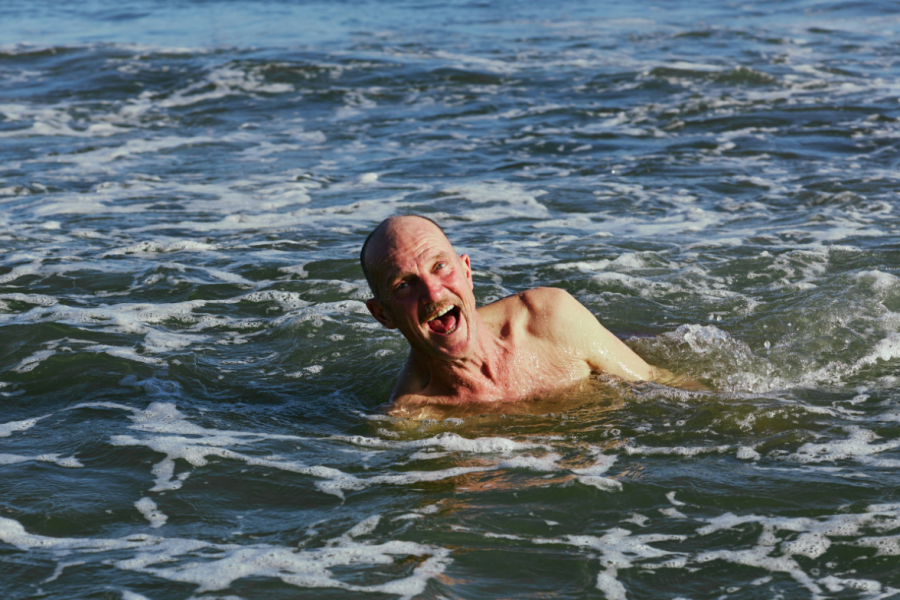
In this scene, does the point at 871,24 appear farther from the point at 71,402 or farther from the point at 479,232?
the point at 71,402

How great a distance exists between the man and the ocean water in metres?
0.17

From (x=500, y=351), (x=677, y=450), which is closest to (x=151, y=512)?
(x=500, y=351)

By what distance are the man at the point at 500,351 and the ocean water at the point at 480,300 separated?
0.57 feet

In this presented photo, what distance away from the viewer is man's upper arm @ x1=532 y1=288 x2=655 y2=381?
531cm

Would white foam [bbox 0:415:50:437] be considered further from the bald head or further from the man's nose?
the man's nose

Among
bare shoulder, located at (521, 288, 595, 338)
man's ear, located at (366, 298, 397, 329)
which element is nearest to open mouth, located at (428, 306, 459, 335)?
man's ear, located at (366, 298, 397, 329)

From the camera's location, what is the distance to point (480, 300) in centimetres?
747

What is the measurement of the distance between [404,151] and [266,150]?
6.18 ft

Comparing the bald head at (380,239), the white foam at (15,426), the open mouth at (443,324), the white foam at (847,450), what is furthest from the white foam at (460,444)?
the white foam at (15,426)

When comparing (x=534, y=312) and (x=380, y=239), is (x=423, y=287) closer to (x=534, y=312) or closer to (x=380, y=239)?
(x=380, y=239)

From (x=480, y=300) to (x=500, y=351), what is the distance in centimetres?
218

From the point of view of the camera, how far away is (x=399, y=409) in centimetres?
536

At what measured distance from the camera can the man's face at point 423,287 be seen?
478 cm

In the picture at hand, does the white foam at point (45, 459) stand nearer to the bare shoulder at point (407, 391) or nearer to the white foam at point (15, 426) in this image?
the white foam at point (15, 426)
